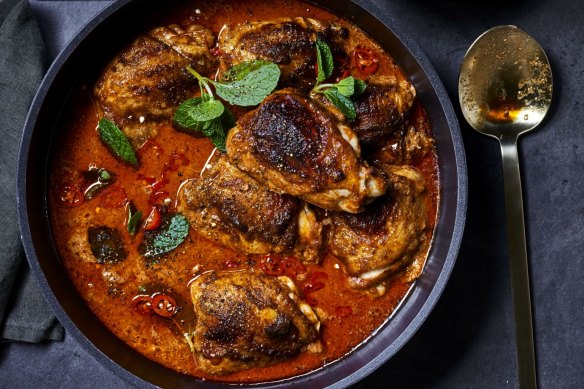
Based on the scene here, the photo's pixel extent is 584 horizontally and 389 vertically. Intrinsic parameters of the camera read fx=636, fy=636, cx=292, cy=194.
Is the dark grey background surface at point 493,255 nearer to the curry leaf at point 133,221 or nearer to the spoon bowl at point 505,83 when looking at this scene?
the spoon bowl at point 505,83

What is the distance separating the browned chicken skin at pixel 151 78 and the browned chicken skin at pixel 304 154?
0.58m

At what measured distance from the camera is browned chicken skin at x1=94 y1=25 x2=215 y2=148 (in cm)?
380

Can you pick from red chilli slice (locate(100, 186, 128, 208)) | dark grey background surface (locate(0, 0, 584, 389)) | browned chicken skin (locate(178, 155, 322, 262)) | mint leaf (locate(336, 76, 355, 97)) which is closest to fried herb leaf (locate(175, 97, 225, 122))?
browned chicken skin (locate(178, 155, 322, 262))

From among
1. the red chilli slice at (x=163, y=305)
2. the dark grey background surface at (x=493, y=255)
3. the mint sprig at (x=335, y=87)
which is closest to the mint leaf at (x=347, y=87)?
the mint sprig at (x=335, y=87)

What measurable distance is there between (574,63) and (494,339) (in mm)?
1975

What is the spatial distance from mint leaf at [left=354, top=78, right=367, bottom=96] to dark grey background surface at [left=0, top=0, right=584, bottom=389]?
2.76ft

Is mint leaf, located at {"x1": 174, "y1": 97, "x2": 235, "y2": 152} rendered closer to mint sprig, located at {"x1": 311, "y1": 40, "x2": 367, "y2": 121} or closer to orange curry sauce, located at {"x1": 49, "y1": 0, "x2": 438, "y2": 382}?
orange curry sauce, located at {"x1": 49, "y1": 0, "x2": 438, "y2": 382}

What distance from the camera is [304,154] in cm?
345

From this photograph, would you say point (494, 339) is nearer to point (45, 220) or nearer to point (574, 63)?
point (574, 63)

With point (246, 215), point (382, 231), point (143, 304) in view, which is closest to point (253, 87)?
point (246, 215)

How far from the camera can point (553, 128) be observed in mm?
4371

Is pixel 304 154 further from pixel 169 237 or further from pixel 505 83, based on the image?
pixel 505 83

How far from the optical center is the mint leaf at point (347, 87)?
3664 millimetres

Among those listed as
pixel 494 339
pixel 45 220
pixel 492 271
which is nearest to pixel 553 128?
pixel 492 271
